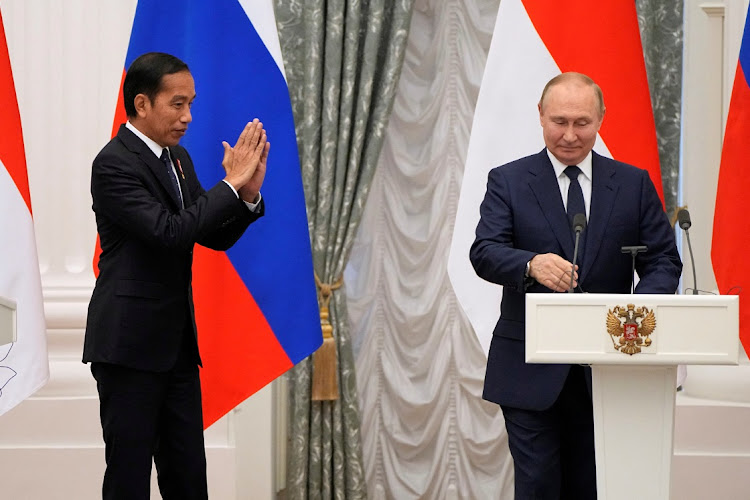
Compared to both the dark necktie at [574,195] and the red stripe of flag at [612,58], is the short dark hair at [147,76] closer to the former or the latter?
the dark necktie at [574,195]

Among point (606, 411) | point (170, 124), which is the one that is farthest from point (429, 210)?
point (606, 411)

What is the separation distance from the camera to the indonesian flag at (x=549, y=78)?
384 centimetres

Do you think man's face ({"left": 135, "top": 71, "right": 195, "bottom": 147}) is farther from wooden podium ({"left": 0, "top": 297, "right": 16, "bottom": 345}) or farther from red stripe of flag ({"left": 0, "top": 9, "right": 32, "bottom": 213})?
wooden podium ({"left": 0, "top": 297, "right": 16, "bottom": 345})

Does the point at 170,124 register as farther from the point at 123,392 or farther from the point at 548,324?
the point at 548,324

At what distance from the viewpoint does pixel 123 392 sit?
2.91 meters

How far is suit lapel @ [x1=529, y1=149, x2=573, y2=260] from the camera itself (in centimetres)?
296

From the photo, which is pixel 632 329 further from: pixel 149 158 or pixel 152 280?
pixel 149 158

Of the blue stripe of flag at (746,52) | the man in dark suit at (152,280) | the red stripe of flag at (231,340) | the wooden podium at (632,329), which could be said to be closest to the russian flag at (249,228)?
the red stripe of flag at (231,340)

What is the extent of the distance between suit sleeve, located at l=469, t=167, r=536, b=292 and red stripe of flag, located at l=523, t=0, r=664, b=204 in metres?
0.95

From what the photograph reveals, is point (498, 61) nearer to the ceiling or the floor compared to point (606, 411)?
nearer to the ceiling

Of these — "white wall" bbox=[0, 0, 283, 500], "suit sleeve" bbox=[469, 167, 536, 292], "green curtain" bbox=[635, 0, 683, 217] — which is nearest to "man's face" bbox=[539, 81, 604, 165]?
"suit sleeve" bbox=[469, 167, 536, 292]

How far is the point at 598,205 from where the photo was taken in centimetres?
299

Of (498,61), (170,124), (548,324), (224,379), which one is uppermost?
(498,61)

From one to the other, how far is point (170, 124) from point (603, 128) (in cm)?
177
